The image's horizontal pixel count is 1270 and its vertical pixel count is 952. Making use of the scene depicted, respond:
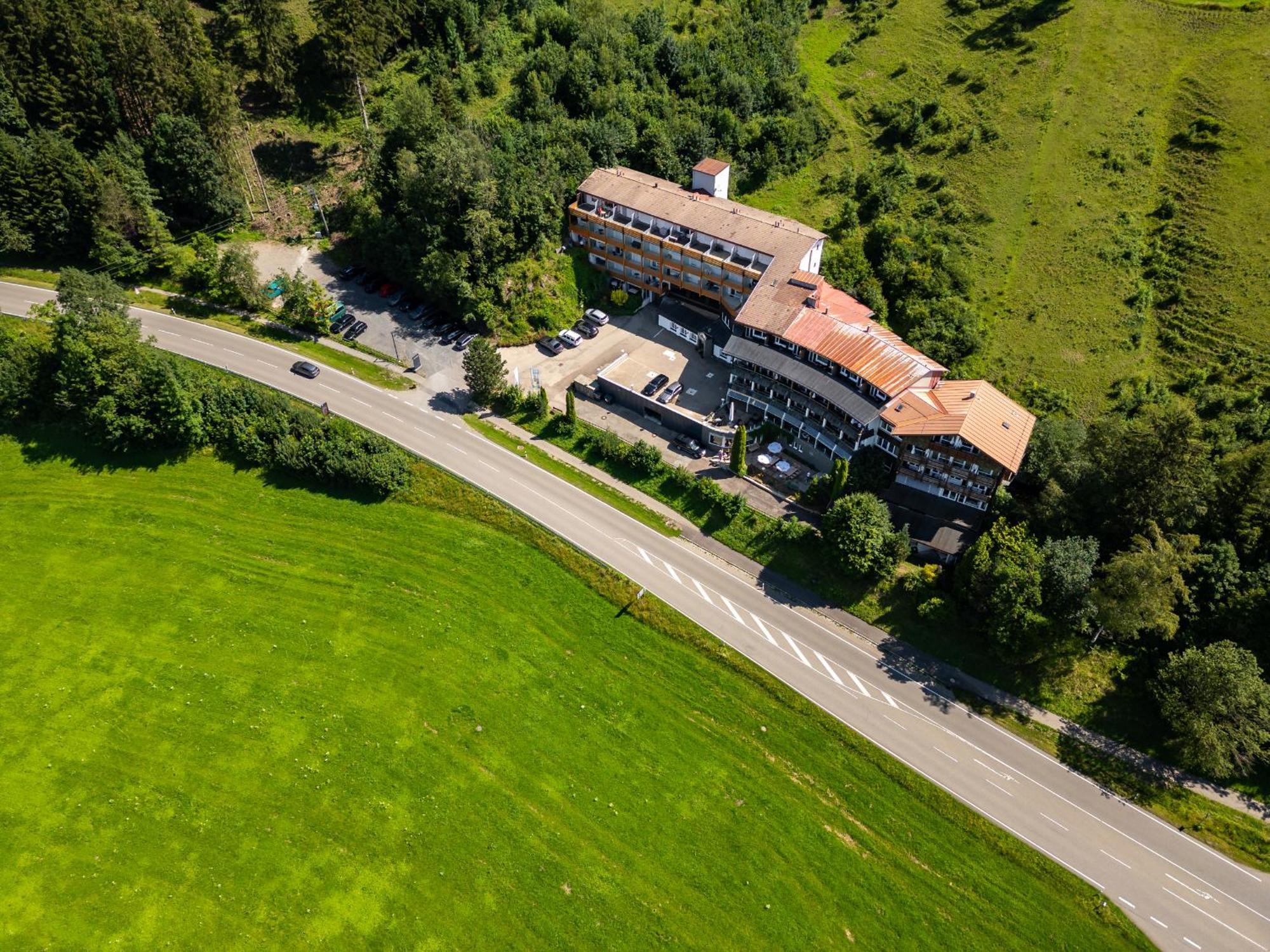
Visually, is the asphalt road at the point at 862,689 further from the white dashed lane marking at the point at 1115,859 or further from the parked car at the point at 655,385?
the parked car at the point at 655,385

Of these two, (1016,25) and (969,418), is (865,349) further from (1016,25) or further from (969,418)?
(1016,25)

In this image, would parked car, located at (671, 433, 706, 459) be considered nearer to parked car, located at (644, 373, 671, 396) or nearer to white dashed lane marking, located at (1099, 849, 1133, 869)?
parked car, located at (644, 373, 671, 396)

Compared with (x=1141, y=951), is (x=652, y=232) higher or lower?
higher

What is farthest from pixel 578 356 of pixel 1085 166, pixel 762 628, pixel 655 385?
pixel 1085 166

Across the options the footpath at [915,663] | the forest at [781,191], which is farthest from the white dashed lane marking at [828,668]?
the forest at [781,191]

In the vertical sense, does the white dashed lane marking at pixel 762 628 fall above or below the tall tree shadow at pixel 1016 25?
below

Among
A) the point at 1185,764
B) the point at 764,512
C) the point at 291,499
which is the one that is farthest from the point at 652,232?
the point at 1185,764

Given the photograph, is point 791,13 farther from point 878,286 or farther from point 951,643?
point 951,643

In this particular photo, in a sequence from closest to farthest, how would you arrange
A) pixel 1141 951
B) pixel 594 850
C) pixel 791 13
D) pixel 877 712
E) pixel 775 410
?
pixel 1141 951
pixel 594 850
pixel 877 712
pixel 775 410
pixel 791 13
